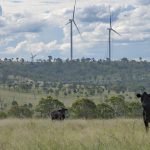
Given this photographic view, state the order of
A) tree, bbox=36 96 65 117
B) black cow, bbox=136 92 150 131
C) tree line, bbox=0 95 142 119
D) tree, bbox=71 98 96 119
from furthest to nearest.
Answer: tree, bbox=36 96 65 117 < tree, bbox=71 98 96 119 < tree line, bbox=0 95 142 119 < black cow, bbox=136 92 150 131

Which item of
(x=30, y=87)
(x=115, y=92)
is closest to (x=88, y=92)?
(x=115, y=92)

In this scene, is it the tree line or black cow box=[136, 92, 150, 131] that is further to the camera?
the tree line

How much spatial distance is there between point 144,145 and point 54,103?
2184 inches

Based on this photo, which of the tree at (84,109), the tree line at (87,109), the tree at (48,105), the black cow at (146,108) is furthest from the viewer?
the tree at (48,105)

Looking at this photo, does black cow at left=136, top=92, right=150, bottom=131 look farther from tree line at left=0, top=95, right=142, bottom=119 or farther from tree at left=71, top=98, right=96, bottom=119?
tree at left=71, top=98, right=96, bottom=119

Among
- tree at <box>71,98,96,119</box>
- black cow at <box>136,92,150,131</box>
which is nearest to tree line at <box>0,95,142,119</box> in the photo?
tree at <box>71,98,96,119</box>

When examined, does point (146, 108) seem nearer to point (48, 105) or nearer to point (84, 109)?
point (84, 109)

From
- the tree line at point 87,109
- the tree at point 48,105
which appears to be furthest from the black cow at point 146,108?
the tree at point 48,105

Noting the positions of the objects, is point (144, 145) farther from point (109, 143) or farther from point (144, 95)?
point (144, 95)

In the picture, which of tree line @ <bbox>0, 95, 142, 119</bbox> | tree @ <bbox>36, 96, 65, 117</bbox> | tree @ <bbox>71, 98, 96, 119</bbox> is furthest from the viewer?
tree @ <bbox>36, 96, 65, 117</bbox>

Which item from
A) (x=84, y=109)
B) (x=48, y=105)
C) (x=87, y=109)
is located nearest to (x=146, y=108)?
(x=87, y=109)

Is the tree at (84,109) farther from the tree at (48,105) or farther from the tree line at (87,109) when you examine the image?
the tree at (48,105)

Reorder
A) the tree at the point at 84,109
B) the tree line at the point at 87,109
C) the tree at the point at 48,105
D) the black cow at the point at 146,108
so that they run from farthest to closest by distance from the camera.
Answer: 1. the tree at the point at 48,105
2. the tree at the point at 84,109
3. the tree line at the point at 87,109
4. the black cow at the point at 146,108

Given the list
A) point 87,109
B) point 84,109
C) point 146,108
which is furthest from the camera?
point 84,109
